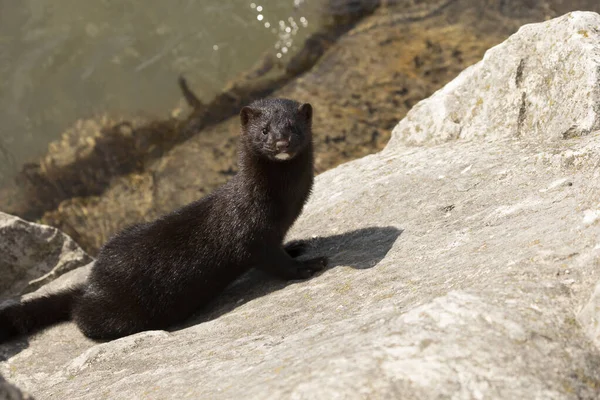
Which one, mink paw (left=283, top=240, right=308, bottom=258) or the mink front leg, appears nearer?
the mink front leg

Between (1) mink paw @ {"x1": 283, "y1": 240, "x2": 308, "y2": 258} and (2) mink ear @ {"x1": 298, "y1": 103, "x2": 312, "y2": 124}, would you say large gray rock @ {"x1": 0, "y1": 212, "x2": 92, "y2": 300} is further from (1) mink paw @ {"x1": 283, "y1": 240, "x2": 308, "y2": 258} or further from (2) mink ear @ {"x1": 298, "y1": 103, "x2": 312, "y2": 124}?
Answer: (2) mink ear @ {"x1": 298, "y1": 103, "x2": 312, "y2": 124}

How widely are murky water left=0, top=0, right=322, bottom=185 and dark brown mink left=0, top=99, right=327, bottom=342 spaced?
22.9 ft

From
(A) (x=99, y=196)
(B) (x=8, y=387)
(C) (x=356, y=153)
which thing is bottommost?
(C) (x=356, y=153)

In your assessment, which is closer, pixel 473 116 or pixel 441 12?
pixel 473 116

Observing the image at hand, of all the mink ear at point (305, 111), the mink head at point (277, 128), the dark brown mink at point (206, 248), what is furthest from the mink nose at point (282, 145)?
the mink ear at point (305, 111)

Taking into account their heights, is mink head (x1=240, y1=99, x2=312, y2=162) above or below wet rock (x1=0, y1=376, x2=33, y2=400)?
below

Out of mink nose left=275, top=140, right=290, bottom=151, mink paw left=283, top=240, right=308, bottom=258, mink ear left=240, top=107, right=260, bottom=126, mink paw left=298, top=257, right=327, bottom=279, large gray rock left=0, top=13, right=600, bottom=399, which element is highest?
mink ear left=240, top=107, right=260, bottom=126

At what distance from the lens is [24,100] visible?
43.6ft

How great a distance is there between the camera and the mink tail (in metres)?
Answer: 6.25

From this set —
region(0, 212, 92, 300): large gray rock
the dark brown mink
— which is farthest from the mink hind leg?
region(0, 212, 92, 300): large gray rock

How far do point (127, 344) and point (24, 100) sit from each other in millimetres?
9611

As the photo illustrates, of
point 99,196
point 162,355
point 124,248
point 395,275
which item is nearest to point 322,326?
point 395,275

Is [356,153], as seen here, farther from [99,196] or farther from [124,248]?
[124,248]

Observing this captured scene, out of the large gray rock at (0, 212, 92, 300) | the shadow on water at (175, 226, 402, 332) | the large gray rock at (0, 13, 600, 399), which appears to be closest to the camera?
the large gray rock at (0, 13, 600, 399)
